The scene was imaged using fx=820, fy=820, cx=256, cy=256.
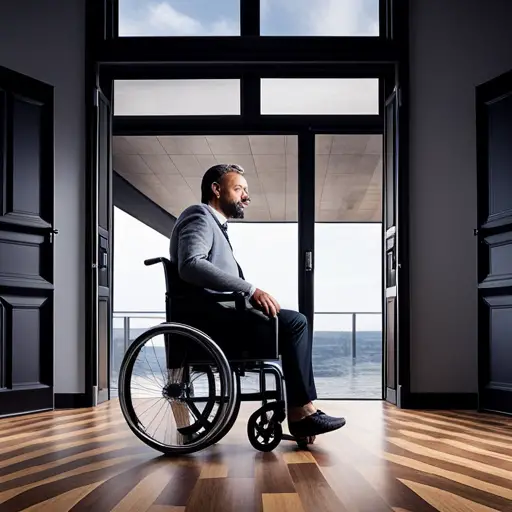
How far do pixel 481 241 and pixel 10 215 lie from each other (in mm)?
2507

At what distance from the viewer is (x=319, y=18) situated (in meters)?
4.93

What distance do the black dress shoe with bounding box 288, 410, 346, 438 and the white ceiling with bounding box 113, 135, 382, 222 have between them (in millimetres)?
4798

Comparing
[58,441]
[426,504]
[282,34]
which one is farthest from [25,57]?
[426,504]

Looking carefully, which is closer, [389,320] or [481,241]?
[481,241]

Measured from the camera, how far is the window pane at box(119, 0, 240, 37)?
4891mm

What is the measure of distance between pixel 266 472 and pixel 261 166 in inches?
249

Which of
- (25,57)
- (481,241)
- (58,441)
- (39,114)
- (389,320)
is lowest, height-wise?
(58,441)

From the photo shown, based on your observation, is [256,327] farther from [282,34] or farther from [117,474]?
[282,34]

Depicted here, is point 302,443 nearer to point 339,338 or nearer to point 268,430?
point 268,430

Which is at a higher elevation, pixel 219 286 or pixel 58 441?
pixel 219 286

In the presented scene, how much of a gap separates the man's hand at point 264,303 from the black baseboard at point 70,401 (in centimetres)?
218

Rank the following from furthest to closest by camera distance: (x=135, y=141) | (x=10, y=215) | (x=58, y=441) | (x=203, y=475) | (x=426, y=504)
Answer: (x=135, y=141), (x=10, y=215), (x=58, y=441), (x=203, y=475), (x=426, y=504)

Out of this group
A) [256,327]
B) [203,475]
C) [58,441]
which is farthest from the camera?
[58,441]

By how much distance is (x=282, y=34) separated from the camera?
16.0 ft
